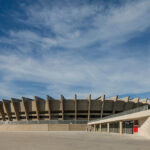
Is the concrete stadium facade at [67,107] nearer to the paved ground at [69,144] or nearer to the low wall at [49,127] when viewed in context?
the low wall at [49,127]

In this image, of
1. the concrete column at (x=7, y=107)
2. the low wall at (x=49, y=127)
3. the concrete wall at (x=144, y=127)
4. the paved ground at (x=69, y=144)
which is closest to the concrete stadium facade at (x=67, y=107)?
the concrete column at (x=7, y=107)

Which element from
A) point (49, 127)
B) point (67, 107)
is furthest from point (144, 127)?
point (67, 107)

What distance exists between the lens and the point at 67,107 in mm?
57031

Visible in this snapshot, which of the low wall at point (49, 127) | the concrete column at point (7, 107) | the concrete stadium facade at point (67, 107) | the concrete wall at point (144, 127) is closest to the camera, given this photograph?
the concrete wall at point (144, 127)

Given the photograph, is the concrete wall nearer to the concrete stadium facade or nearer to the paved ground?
the paved ground

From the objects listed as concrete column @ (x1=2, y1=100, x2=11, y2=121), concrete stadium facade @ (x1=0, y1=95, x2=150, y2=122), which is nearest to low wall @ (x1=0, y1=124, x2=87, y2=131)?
concrete stadium facade @ (x1=0, y1=95, x2=150, y2=122)

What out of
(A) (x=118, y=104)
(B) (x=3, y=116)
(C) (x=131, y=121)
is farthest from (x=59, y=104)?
(C) (x=131, y=121)

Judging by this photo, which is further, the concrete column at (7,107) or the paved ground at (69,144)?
the concrete column at (7,107)

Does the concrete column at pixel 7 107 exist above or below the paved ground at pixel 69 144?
above

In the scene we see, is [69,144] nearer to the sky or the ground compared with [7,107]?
nearer to the ground

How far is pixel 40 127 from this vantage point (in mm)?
49875

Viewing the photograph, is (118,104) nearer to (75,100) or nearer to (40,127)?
(75,100)

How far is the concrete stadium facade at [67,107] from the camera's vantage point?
56244mm

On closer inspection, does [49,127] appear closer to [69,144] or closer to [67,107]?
[67,107]
